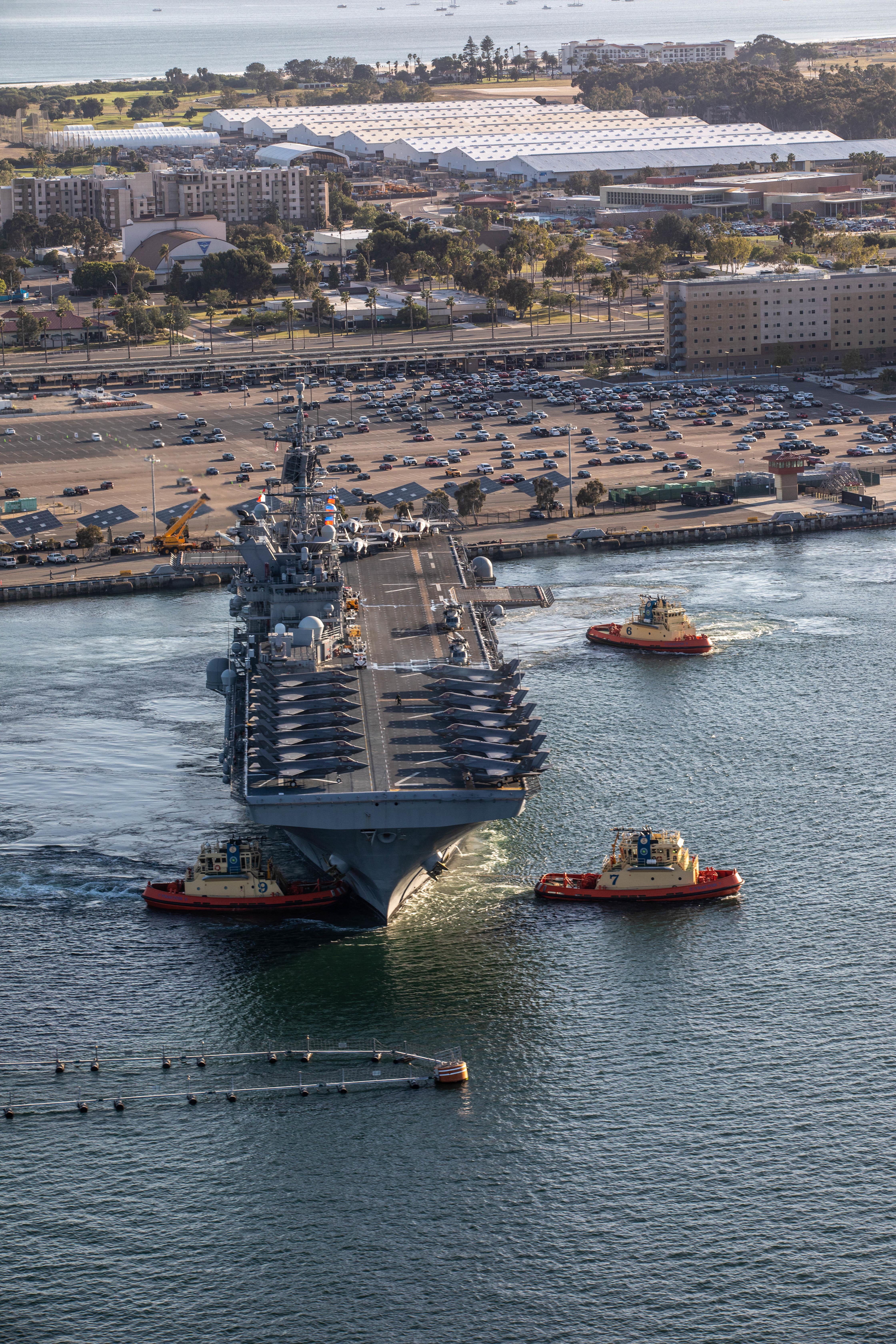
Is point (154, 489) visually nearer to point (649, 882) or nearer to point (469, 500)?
point (469, 500)

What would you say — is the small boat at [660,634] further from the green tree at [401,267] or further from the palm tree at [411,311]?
the green tree at [401,267]

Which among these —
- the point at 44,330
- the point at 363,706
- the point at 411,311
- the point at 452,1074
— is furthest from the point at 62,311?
the point at 452,1074

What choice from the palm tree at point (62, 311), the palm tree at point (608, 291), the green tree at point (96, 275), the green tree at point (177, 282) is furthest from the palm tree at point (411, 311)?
the green tree at point (96, 275)

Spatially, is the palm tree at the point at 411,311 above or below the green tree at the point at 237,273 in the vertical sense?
below

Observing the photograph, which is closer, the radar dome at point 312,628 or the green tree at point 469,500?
the radar dome at point 312,628

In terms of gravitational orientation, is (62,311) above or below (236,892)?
above

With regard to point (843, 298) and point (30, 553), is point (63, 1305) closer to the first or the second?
point (30, 553)
